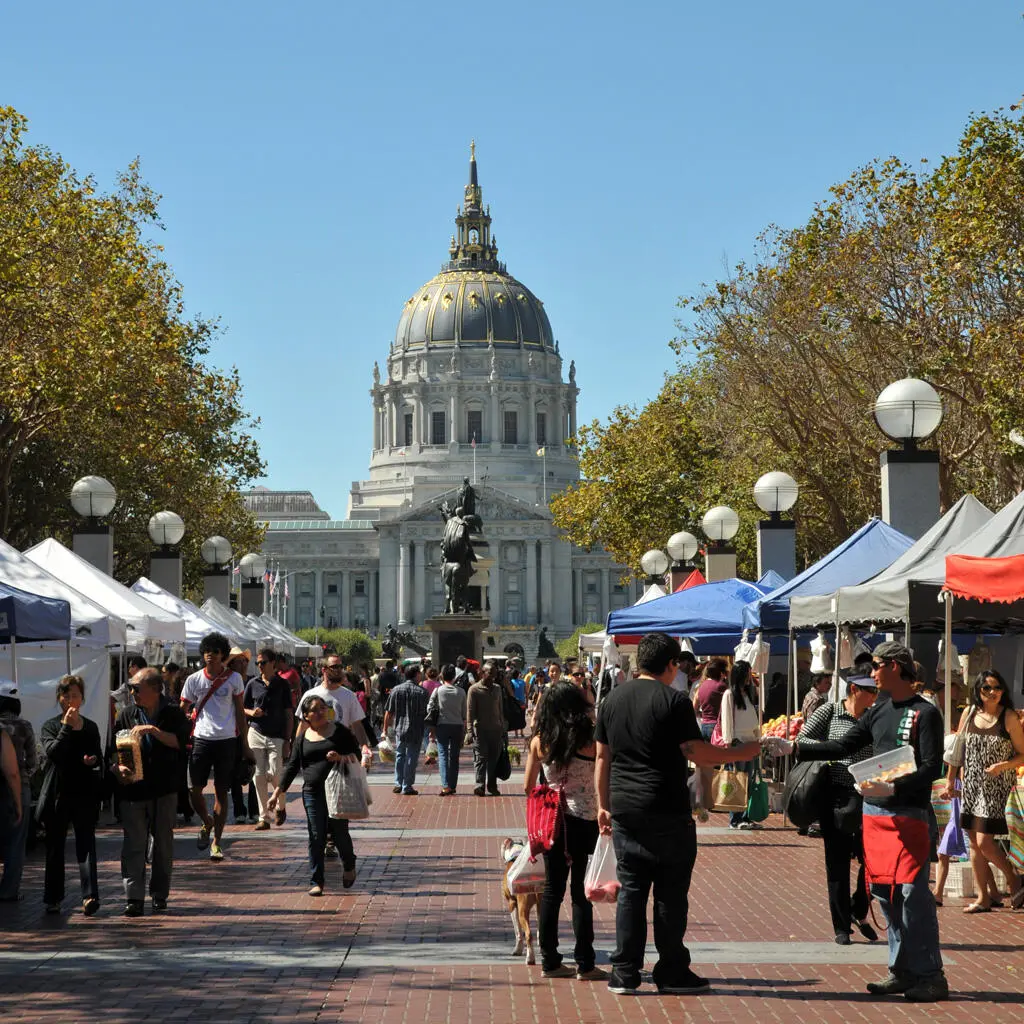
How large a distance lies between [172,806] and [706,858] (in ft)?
16.3

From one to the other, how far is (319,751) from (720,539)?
18.7 meters

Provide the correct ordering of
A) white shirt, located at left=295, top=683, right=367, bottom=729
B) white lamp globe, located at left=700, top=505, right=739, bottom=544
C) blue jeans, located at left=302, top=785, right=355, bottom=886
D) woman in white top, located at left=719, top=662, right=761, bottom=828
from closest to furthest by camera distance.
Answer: blue jeans, located at left=302, top=785, right=355, bottom=886, white shirt, located at left=295, top=683, right=367, bottom=729, woman in white top, located at left=719, top=662, right=761, bottom=828, white lamp globe, located at left=700, top=505, right=739, bottom=544

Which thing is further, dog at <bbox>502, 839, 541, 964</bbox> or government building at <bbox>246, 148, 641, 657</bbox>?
government building at <bbox>246, 148, 641, 657</bbox>

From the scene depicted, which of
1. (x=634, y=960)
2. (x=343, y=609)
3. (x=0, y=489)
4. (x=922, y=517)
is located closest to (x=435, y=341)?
(x=343, y=609)

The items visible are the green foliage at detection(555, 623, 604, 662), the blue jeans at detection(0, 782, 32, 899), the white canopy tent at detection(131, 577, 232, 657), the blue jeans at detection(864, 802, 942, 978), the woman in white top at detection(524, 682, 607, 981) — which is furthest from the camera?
the green foliage at detection(555, 623, 604, 662)

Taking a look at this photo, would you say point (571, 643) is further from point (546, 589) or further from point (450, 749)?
point (450, 749)

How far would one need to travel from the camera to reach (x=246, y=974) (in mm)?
9961

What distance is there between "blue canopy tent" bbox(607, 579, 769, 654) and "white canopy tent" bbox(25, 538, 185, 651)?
528cm

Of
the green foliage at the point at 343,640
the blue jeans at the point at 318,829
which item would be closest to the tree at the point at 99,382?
the blue jeans at the point at 318,829

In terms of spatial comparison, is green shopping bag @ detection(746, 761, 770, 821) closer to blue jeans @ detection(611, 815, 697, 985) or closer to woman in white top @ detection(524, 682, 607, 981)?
woman in white top @ detection(524, 682, 607, 981)

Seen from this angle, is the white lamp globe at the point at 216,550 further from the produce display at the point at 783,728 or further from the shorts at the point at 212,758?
the shorts at the point at 212,758

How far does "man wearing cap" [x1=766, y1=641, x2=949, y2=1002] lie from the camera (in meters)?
9.16

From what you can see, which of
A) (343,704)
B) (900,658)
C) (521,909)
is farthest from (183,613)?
(900,658)

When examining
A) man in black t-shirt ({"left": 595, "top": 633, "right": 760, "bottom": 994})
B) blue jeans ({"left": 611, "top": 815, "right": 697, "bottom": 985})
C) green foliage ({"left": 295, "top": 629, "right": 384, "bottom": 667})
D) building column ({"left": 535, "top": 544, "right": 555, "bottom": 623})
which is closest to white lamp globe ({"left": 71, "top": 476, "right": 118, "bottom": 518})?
man in black t-shirt ({"left": 595, "top": 633, "right": 760, "bottom": 994})
